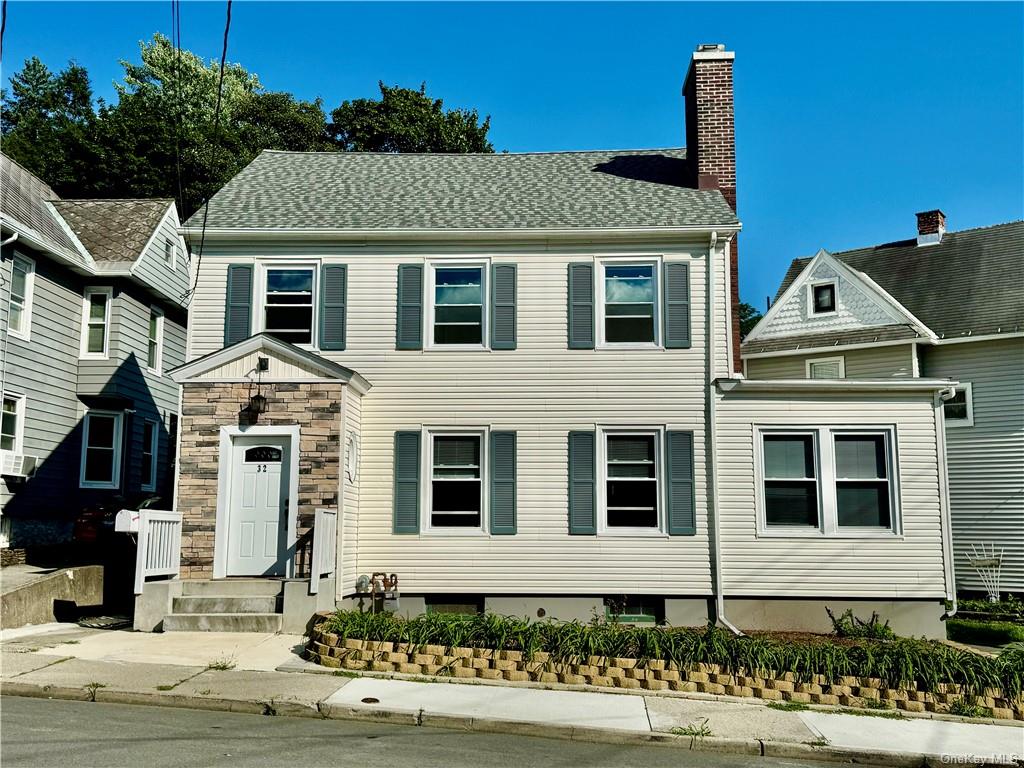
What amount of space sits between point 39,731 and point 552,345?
912 cm

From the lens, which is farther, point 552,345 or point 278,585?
point 552,345

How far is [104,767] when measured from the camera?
234 inches

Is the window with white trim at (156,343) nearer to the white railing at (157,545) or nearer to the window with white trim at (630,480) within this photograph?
the white railing at (157,545)

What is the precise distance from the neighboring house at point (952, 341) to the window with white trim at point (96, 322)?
1489cm

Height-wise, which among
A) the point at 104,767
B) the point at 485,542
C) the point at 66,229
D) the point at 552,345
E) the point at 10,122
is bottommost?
the point at 104,767

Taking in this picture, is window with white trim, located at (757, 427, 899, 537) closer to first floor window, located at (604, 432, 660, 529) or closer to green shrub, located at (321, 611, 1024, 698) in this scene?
first floor window, located at (604, 432, 660, 529)

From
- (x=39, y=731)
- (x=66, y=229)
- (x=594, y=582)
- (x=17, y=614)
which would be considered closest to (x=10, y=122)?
(x=66, y=229)

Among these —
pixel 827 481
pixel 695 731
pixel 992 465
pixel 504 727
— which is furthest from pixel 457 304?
pixel 992 465

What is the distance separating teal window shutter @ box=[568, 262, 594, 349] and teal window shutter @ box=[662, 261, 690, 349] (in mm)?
1149

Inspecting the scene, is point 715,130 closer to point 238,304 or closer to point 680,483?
point 680,483

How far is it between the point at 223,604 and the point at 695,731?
253 inches

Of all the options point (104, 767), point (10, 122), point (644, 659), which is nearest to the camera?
point (104, 767)

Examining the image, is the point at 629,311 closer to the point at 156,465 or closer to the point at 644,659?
the point at 644,659

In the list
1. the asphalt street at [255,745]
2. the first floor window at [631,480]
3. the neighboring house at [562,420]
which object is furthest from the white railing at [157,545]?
the first floor window at [631,480]
